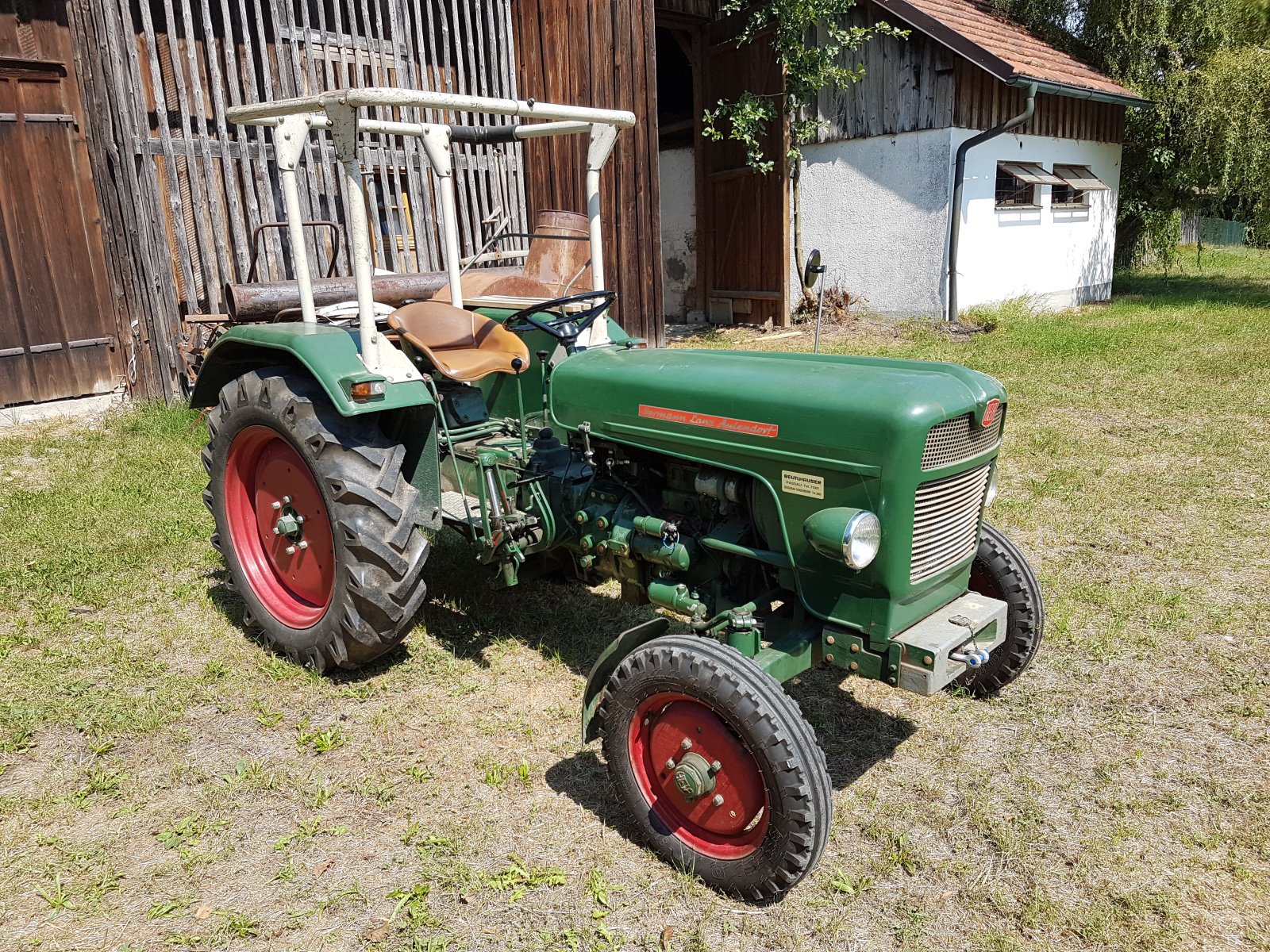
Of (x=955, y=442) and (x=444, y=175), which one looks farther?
(x=444, y=175)

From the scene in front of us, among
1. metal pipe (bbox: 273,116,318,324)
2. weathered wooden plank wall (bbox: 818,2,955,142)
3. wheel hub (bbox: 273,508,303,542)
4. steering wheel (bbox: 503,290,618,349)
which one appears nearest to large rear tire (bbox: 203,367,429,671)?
wheel hub (bbox: 273,508,303,542)

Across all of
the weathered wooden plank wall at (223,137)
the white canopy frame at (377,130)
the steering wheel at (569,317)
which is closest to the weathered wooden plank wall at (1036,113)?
the weathered wooden plank wall at (223,137)

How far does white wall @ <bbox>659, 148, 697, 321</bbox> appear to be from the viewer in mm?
12914

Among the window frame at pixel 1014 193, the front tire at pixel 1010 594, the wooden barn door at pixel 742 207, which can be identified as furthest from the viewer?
the wooden barn door at pixel 742 207

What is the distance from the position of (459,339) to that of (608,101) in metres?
5.45

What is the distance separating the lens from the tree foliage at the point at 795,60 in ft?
34.6

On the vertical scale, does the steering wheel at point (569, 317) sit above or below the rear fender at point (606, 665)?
→ above

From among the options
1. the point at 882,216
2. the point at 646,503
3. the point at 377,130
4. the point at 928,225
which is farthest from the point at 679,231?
the point at 646,503

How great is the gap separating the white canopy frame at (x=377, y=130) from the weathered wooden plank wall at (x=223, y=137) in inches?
144

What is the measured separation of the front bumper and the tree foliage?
9.36m

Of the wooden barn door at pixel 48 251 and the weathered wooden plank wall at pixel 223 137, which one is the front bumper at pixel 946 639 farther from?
the wooden barn door at pixel 48 251

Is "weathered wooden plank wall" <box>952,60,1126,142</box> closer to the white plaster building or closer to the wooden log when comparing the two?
the white plaster building

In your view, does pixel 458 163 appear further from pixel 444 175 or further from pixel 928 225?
pixel 928 225

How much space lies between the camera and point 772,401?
7.97 feet
